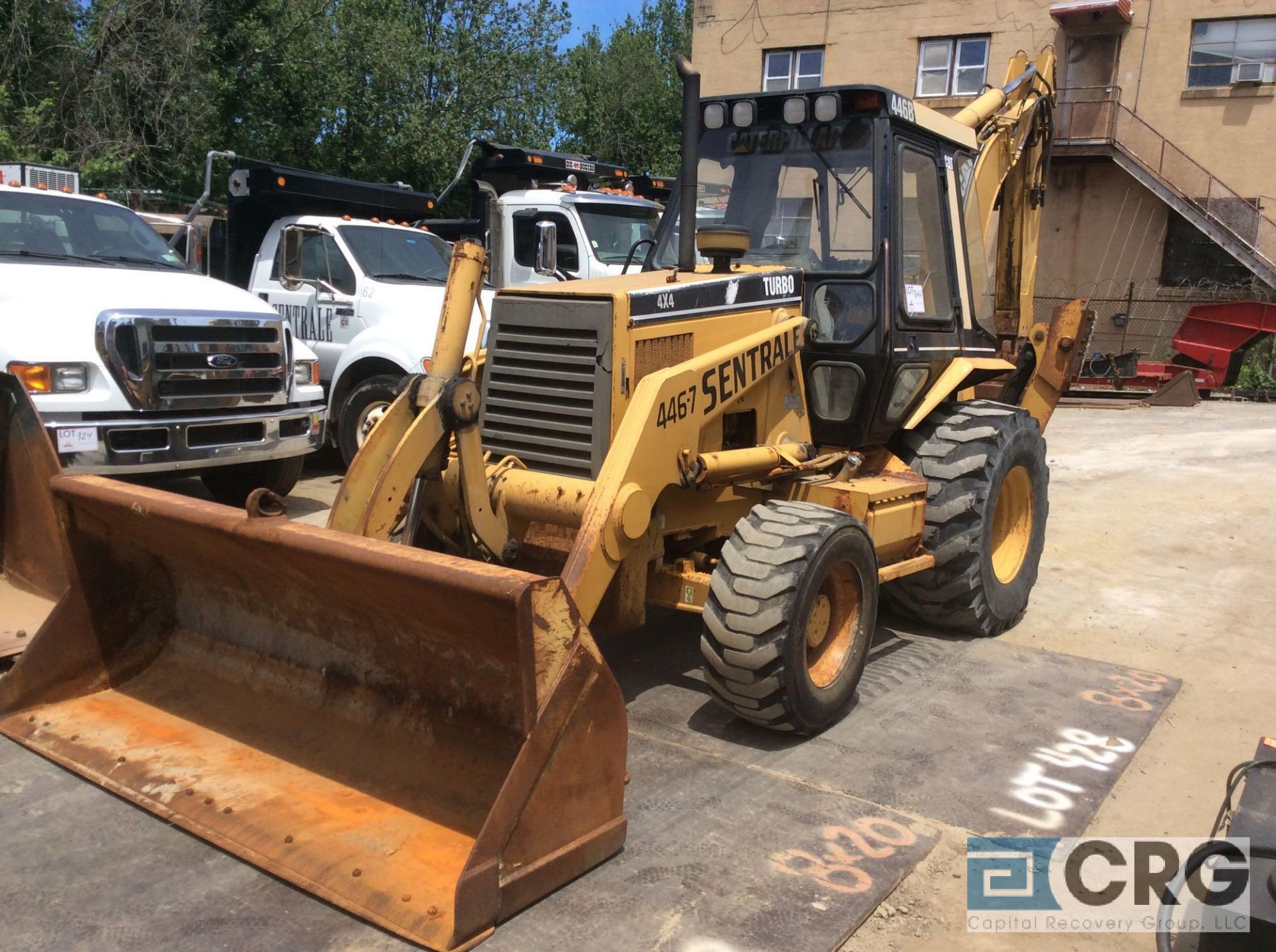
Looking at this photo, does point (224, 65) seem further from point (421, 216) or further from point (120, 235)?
point (120, 235)

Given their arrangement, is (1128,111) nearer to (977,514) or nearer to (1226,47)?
(1226,47)

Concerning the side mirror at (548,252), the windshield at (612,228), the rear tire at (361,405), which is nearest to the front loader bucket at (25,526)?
the side mirror at (548,252)

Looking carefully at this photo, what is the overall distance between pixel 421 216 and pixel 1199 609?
9828mm

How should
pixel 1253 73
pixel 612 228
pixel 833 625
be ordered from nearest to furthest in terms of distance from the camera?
pixel 833 625
pixel 612 228
pixel 1253 73

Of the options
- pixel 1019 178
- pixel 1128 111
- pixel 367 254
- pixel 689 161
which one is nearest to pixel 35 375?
pixel 367 254

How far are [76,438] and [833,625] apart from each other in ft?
15.0

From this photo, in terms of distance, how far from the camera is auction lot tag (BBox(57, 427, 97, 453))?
623 cm

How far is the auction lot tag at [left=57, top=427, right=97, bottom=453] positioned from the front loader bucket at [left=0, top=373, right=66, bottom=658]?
94 centimetres

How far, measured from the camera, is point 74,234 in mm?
7703

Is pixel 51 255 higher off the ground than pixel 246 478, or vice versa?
pixel 51 255

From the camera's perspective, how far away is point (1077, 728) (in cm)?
489

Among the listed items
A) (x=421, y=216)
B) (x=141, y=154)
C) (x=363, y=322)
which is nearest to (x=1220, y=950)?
(x=363, y=322)
